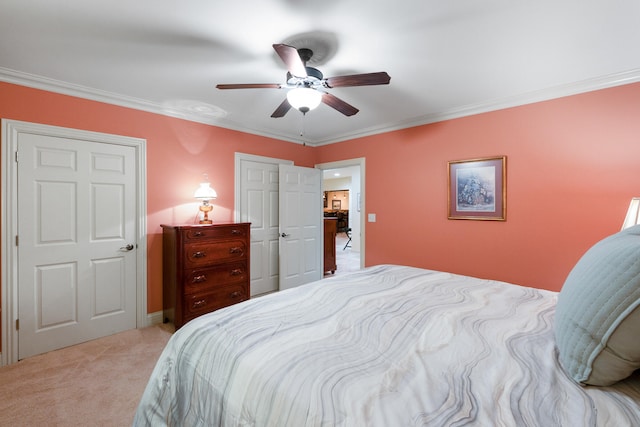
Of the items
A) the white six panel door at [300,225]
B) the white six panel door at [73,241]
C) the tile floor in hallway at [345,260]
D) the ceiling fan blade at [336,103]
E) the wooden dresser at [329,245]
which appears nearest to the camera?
the ceiling fan blade at [336,103]

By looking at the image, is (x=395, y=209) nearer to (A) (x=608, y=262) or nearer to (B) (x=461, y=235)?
(B) (x=461, y=235)

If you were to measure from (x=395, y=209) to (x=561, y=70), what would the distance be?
2108 millimetres

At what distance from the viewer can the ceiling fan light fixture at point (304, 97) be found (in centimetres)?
198

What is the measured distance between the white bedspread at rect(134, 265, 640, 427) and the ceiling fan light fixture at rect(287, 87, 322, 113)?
1.36 m

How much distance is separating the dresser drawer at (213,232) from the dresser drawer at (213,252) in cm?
7

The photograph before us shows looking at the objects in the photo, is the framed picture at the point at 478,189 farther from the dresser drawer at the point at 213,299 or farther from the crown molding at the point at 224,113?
the dresser drawer at the point at 213,299

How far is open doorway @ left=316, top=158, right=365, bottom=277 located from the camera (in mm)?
4246

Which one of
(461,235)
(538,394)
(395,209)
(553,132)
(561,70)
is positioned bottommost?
(538,394)

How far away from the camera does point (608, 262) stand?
81cm

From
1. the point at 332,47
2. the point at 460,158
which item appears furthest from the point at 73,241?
the point at 460,158

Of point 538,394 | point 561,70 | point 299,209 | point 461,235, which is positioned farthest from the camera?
point 299,209

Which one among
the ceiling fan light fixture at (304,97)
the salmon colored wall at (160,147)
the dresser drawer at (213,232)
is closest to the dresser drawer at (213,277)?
the dresser drawer at (213,232)

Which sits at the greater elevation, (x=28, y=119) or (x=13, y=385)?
(x=28, y=119)

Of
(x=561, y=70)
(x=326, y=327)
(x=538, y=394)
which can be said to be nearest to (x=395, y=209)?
(x=561, y=70)
